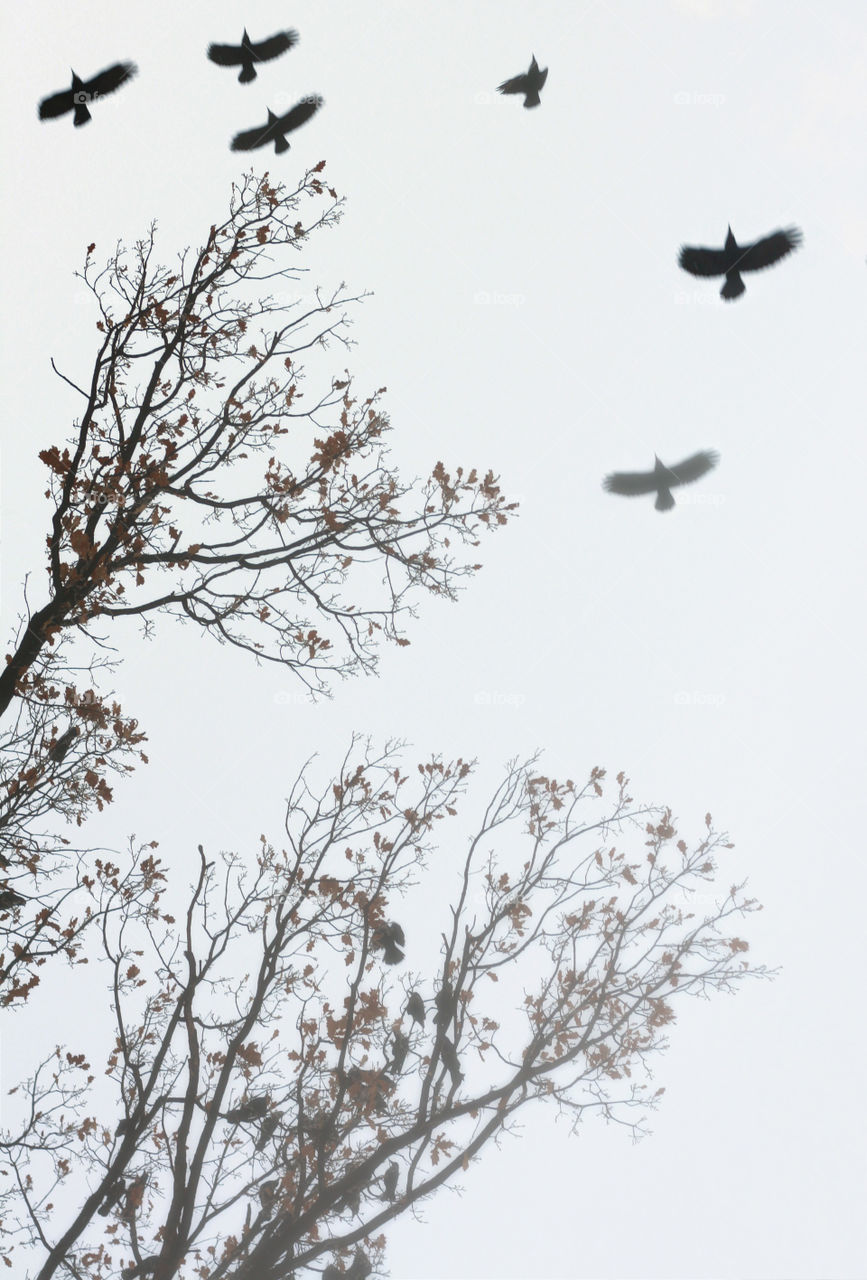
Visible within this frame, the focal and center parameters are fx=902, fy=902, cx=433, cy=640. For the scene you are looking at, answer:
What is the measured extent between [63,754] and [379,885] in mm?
3087

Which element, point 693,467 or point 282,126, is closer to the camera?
point 282,126

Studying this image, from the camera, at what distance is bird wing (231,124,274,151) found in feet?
32.8

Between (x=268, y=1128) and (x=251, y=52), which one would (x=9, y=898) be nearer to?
(x=268, y=1128)

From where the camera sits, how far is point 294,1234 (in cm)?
614

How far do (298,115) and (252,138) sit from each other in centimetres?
57

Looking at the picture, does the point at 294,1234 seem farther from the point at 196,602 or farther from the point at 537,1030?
the point at 196,602

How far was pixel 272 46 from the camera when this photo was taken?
10.1 metres

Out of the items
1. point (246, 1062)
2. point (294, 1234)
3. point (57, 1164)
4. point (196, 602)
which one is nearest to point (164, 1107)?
point (246, 1062)

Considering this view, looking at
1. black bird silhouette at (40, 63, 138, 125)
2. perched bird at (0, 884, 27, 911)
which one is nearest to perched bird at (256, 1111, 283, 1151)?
perched bird at (0, 884, 27, 911)

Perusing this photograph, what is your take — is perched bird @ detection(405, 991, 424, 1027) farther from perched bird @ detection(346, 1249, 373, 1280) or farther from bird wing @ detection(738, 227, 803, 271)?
bird wing @ detection(738, 227, 803, 271)

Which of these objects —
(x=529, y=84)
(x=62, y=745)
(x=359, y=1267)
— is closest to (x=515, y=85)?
(x=529, y=84)

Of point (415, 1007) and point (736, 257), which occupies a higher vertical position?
point (736, 257)

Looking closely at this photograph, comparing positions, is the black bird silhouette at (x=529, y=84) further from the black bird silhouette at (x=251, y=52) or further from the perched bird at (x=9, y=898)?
the perched bird at (x=9, y=898)

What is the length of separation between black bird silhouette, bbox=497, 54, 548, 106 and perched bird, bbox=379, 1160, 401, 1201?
1114 cm
